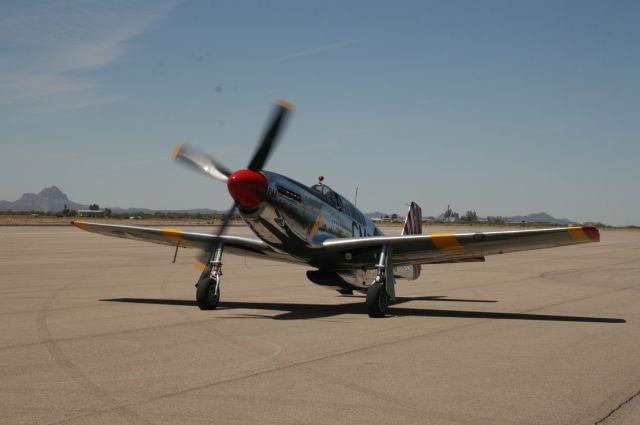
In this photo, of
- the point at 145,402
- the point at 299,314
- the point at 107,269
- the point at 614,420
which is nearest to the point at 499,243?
the point at 299,314

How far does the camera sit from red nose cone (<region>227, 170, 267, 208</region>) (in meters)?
12.1

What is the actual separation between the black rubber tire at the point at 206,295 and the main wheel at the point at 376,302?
3332 millimetres

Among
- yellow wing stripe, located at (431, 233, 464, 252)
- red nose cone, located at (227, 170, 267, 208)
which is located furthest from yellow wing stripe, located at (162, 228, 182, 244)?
yellow wing stripe, located at (431, 233, 464, 252)

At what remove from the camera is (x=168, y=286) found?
20031 millimetres

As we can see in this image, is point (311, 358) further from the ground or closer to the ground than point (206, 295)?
closer to the ground

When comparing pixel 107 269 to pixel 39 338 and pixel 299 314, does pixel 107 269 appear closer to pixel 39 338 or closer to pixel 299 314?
pixel 299 314

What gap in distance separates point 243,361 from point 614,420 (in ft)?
14.2

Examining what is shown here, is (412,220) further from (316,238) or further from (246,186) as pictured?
(246,186)

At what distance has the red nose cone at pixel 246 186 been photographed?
12.1 m

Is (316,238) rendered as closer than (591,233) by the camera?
No

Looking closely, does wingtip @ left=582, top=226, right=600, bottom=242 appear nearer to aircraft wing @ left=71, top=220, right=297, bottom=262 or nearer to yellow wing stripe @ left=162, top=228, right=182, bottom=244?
aircraft wing @ left=71, top=220, right=297, bottom=262

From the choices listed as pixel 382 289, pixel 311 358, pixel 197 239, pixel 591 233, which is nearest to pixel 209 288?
pixel 197 239

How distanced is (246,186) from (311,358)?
14.0ft

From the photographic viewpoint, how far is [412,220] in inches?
798
